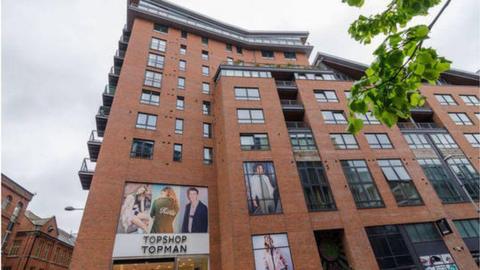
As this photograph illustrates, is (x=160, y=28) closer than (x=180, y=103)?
No

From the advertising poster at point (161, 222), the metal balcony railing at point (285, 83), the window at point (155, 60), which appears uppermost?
the window at point (155, 60)

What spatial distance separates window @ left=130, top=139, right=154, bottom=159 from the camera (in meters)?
20.3

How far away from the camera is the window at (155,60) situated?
87.9ft

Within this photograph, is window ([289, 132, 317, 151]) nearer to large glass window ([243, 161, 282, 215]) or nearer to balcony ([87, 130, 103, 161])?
large glass window ([243, 161, 282, 215])

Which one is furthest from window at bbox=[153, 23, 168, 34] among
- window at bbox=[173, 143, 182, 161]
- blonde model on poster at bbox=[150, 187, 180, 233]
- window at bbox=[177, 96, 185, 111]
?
blonde model on poster at bbox=[150, 187, 180, 233]

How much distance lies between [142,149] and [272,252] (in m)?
13.2

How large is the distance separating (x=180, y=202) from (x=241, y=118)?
8.91m

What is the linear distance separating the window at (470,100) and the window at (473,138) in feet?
17.7

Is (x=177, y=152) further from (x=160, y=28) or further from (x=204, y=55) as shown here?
(x=160, y=28)

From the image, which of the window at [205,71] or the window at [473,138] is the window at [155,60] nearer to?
the window at [205,71]

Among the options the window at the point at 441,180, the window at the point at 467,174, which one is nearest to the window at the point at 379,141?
the window at the point at 441,180

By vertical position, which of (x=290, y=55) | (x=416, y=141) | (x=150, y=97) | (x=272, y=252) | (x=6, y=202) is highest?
(x=290, y=55)

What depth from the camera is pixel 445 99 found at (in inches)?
1200

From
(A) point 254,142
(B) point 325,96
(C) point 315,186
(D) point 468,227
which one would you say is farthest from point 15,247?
(D) point 468,227
